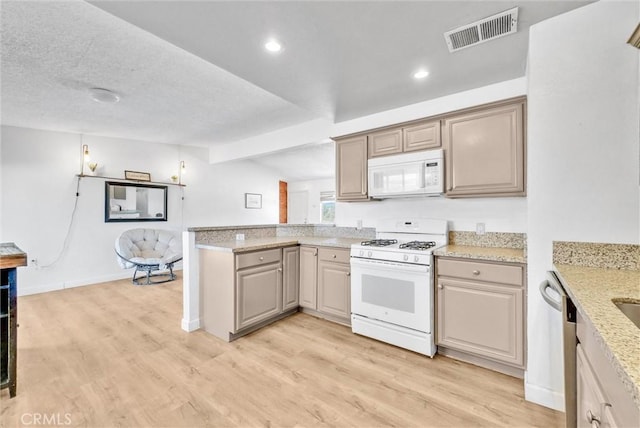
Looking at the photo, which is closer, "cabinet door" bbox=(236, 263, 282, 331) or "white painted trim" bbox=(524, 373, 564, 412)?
"white painted trim" bbox=(524, 373, 564, 412)

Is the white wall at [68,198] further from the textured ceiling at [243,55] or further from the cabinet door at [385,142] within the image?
the cabinet door at [385,142]

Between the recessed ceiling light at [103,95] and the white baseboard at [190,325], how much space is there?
2519 millimetres

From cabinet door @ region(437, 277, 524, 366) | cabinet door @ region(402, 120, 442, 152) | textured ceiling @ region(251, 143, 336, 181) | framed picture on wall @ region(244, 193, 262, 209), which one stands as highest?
textured ceiling @ region(251, 143, 336, 181)

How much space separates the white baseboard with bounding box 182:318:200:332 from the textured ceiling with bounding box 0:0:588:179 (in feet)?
7.72

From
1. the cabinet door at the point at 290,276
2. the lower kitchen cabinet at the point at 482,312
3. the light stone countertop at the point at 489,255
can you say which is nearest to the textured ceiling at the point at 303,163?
the cabinet door at the point at 290,276

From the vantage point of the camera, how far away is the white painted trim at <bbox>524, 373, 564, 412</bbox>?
1699mm

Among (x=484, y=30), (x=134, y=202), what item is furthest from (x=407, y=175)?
(x=134, y=202)

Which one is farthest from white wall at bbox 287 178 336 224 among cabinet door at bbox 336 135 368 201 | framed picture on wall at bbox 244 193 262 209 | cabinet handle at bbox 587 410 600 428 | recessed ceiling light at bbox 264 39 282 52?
cabinet handle at bbox 587 410 600 428

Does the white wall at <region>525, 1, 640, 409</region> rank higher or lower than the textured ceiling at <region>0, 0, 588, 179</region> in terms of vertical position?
lower

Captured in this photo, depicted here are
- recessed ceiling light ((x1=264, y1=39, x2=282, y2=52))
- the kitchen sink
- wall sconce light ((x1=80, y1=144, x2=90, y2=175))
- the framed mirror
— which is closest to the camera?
the kitchen sink

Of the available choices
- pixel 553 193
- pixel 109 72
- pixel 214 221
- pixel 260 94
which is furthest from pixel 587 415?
pixel 214 221

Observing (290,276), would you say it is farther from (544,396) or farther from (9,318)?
(544,396)

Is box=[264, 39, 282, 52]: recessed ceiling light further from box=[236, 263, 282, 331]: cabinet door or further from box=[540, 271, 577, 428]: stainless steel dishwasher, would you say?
box=[540, 271, 577, 428]: stainless steel dishwasher

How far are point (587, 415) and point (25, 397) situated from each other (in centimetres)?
294
